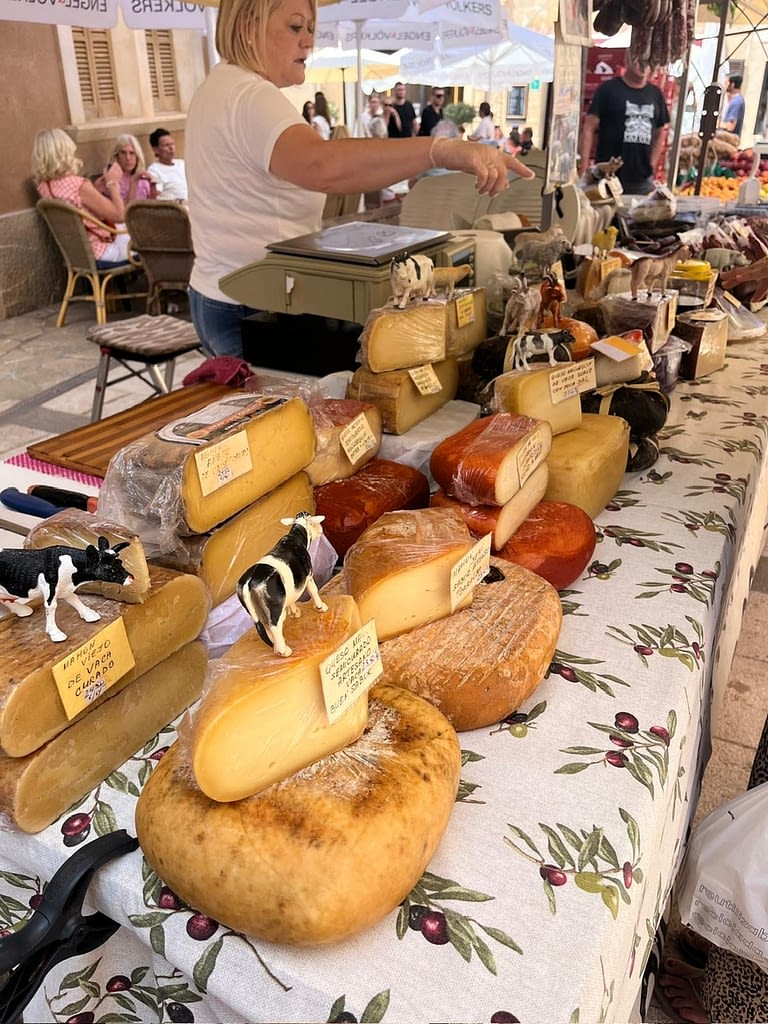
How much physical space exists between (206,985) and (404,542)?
0.56m

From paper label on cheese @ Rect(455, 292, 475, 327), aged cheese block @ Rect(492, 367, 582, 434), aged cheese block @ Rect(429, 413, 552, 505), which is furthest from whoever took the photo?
paper label on cheese @ Rect(455, 292, 475, 327)

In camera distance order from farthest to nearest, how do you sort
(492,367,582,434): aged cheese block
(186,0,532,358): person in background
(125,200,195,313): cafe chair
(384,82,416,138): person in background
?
(384,82,416,138): person in background → (125,200,195,313): cafe chair → (186,0,532,358): person in background → (492,367,582,434): aged cheese block

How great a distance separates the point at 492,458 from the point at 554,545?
17 centimetres

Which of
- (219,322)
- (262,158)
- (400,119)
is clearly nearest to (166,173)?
(400,119)

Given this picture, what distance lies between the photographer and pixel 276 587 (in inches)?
32.0

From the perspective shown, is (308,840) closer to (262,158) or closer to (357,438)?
(357,438)

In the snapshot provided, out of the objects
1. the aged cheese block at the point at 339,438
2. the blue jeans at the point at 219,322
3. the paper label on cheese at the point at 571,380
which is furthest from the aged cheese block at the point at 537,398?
the blue jeans at the point at 219,322

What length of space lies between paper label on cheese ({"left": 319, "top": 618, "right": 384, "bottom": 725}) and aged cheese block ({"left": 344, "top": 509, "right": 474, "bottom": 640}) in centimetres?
15

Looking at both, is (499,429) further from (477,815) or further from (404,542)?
(477,815)

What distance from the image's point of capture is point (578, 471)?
58.0 inches

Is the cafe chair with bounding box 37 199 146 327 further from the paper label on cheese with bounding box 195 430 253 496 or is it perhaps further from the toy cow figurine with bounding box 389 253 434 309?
the paper label on cheese with bounding box 195 430 253 496

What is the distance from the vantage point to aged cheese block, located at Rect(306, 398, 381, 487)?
1.45m

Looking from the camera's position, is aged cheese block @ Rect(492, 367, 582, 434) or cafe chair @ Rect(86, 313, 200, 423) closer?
aged cheese block @ Rect(492, 367, 582, 434)

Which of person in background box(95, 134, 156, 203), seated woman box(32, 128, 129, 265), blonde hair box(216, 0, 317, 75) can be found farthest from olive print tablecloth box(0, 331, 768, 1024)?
person in background box(95, 134, 156, 203)
